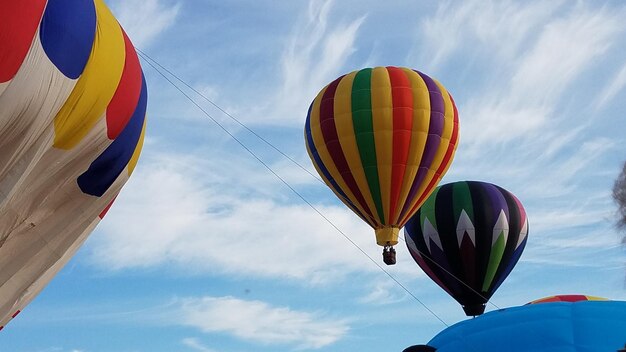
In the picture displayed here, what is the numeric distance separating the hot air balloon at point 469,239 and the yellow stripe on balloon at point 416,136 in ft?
9.61

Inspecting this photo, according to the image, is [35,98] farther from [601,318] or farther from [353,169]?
[353,169]

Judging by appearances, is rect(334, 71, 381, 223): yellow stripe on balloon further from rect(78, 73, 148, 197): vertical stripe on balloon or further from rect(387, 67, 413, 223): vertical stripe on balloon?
rect(78, 73, 148, 197): vertical stripe on balloon

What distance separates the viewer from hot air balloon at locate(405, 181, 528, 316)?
62.5 feet

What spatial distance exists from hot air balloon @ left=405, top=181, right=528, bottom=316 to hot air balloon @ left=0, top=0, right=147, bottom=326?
35.7 feet

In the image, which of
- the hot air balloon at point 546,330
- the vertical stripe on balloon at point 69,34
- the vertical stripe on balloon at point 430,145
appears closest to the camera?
the hot air balloon at point 546,330

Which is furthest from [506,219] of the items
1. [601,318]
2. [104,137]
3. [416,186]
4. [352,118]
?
[601,318]

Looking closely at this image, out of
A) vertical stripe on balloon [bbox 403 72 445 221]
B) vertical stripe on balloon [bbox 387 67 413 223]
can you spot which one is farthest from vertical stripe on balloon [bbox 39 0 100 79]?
vertical stripe on balloon [bbox 403 72 445 221]

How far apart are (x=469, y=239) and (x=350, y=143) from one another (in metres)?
4.28

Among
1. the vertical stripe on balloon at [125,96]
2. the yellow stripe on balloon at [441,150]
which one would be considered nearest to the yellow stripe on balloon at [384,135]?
the yellow stripe on balloon at [441,150]

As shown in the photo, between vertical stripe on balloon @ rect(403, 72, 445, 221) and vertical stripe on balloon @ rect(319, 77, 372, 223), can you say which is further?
vertical stripe on balloon @ rect(319, 77, 372, 223)

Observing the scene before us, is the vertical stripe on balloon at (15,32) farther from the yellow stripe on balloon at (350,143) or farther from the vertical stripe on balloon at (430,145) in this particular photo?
the vertical stripe on balloon at (430,145)

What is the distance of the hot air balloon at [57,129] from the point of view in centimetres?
693

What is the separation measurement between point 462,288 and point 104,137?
40.6 feet

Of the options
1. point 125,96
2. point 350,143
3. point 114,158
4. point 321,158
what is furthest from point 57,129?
point 321,158
